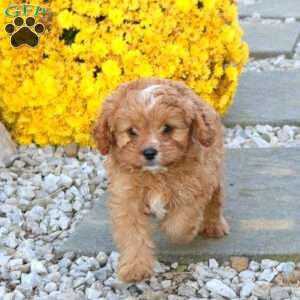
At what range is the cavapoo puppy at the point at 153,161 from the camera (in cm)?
368

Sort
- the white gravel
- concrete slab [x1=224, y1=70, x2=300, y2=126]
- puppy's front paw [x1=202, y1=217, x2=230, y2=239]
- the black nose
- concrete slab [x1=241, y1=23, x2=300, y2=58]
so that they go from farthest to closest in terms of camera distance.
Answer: concrete slab [x1=241, y1=23, x2=300, y2=58] → concrete slab [x1=224, y1=70, x2=300, y2=126] → the white gravel → puppy's front paw [x1=202, y1=217, x2=230, y2=239] → the black nose

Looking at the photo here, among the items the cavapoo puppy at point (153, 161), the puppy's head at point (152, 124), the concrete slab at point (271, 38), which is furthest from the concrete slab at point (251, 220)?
the concrete slab at point (271, 38)

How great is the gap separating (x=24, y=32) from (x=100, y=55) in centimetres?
55

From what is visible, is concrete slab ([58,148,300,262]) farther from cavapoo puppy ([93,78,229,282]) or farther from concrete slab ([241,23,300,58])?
concrete slab ([241,23,300,58])

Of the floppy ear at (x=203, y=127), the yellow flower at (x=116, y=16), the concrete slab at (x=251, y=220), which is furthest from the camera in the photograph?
the yellow flower at (x=116, y=16)

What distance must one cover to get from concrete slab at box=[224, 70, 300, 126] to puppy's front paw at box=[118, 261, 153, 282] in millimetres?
2486

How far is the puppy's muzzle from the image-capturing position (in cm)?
363

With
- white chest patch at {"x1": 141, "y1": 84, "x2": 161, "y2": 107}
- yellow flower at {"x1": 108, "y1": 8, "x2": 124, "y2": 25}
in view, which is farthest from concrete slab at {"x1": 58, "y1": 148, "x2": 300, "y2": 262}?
yellow flower at {"x1": 108, "y1": 8, "x2": 124, "y2": 25}

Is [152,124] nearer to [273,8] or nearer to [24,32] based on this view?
[24,32]

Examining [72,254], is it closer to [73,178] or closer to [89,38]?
[73,178]

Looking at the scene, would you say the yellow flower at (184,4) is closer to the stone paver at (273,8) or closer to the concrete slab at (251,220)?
the concrete slab at (251,220)

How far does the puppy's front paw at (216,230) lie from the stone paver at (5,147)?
1887mm

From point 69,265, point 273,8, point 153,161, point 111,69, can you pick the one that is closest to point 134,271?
point 69,265
